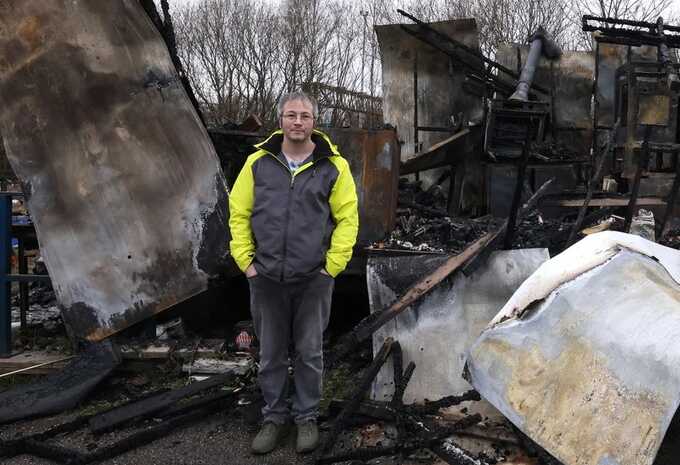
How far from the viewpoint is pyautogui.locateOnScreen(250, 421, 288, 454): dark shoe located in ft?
9.11

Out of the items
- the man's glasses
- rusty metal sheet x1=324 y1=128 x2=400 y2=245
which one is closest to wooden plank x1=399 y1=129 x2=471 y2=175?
rusty metal sheet x1=324 y1=128 x2=400 y2=245

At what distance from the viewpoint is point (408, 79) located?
864 cm

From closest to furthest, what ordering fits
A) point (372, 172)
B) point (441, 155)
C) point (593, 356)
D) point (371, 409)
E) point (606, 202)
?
point (593, 356) → point (371, 409) → point (372, 172) → point (606, 202) → point (441, 155)

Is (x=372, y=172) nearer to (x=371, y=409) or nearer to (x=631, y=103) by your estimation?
(x=371, y=409)

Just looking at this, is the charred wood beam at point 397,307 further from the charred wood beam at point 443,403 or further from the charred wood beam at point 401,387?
the charred wood beam at point 443,403

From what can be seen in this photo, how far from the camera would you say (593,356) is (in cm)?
217

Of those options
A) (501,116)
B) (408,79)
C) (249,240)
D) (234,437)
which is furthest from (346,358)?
(408,79)

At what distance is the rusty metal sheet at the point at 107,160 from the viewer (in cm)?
346

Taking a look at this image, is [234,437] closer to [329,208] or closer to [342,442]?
[342,442]

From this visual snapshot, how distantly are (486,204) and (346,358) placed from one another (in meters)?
4.37

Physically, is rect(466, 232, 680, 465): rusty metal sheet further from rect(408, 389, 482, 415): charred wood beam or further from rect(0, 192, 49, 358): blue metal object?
rect(0, 192, 49, 358): blue metal object

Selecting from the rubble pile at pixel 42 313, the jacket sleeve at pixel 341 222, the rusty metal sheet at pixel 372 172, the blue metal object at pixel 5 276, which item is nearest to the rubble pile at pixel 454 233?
the rusty metal sheet at pixel 372 172

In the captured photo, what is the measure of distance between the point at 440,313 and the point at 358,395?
838 millimetres

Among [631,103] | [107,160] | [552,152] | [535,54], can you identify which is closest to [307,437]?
[107,160]
